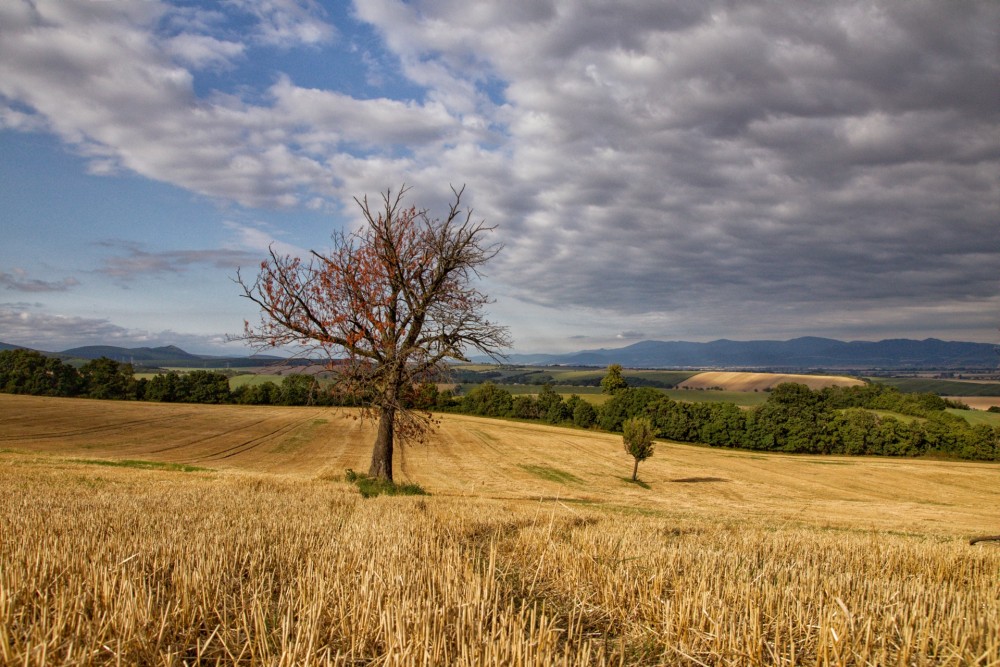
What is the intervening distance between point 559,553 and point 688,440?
82.8 m

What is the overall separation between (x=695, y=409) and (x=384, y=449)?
70.4 metres

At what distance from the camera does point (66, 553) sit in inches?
218

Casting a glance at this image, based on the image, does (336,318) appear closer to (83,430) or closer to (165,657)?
(165,657)

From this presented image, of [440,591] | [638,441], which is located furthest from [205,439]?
[440,591]

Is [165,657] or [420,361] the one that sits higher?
[420,361]

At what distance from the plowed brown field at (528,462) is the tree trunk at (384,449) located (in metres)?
2.80

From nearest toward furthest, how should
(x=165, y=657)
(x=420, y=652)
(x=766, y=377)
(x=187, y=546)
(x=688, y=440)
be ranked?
(x=165, y=657) → (x=420, y=652) → (x=187, y=546) → (x=688, y=440) → (x=766, y=377)

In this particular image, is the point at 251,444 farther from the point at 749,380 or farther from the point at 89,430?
the point at 749,380

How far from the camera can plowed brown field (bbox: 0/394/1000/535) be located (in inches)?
1423

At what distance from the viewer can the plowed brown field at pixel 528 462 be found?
36156 mm

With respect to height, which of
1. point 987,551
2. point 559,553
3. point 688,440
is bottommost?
point 688,440

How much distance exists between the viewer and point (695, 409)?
83000 mm

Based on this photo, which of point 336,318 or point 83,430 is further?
point 83,430

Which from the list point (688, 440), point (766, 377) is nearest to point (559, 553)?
point (688, 440)
